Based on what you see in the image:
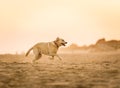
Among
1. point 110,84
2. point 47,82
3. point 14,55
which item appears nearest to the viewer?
point 110,84

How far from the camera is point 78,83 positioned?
871 centimetres

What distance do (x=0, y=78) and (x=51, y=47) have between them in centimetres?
813

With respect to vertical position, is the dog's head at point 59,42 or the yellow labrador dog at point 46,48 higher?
the dog's head at point 59,42

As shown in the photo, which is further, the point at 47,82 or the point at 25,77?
the point at 25,77

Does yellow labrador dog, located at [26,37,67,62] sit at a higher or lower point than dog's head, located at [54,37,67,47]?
lower

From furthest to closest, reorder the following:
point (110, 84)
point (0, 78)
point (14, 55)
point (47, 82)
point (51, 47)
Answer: point (14, 55) → point (51, 47) → point (0, 78) → point (47, 82) → point (110, 84)

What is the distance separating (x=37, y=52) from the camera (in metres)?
17.9

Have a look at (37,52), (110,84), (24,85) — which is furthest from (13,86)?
(37,52)

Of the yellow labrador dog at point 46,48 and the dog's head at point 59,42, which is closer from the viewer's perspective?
the yellow labrador dog at point 46,48

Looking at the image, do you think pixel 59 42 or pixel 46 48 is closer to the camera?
pixel 46 48

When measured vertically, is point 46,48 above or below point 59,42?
below

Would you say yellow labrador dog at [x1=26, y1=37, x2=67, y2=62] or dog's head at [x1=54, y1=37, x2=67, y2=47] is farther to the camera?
dog's head at [x1=54, y1=37, x2=67, y2=47]

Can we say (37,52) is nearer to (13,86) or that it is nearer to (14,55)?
(14,55)

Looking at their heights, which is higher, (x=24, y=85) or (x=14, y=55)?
(x=14, y=55)
